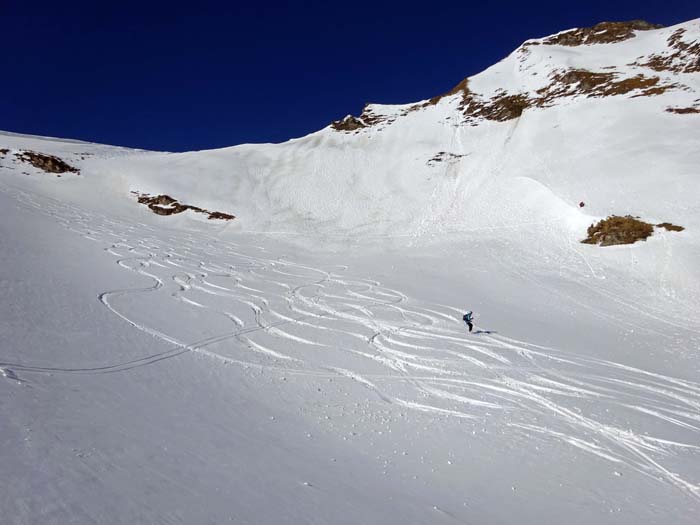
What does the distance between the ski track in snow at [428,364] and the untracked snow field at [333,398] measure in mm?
61

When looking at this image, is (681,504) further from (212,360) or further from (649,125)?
(649,125)

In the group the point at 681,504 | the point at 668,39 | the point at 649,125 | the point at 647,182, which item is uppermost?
the point at 668,39

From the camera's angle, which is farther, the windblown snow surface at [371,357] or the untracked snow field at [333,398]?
the windblown snow surface at [371,357]

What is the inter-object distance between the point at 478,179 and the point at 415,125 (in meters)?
17.1

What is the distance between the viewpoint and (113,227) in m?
26.0

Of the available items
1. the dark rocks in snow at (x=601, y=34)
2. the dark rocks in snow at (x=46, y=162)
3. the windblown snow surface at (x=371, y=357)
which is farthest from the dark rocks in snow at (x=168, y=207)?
the dark rocks in snow at (x=601, y=34)

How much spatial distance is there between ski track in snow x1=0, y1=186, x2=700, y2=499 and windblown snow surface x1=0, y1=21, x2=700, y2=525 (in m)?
0.07

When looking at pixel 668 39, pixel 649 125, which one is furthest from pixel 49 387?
pixel 668 39

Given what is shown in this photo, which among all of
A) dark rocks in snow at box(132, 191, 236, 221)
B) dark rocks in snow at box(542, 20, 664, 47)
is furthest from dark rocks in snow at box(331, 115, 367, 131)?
dark rocks in snow at box(542, 20, 664, 47)

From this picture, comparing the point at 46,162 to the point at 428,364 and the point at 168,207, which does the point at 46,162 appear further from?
the point at 428,364

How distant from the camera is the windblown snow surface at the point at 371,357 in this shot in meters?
4.98

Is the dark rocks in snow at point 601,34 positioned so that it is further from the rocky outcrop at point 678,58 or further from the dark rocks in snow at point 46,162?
the dark rocks in snow at point 46,162

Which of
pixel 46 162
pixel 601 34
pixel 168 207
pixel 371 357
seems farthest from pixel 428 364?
pixel 601 34

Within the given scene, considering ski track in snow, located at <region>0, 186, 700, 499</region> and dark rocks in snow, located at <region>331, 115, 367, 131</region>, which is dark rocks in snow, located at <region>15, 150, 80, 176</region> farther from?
dark rocks in snow, located at <region>331, 115, 367, 131</region>
